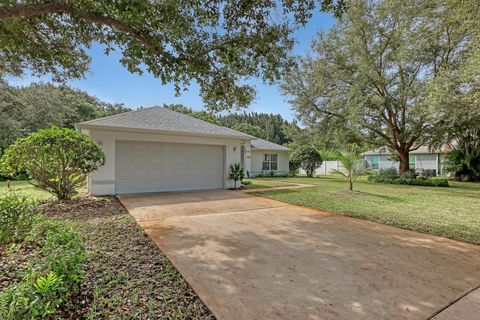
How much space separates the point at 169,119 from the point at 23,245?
28.6 ft

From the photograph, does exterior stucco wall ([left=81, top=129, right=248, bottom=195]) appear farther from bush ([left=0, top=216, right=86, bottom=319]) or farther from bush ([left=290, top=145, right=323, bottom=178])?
bush ([left=290, top=145, right=323, bottom=178])

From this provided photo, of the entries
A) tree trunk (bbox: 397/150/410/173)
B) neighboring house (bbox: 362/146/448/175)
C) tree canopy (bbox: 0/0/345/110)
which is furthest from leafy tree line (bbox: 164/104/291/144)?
tree canopy (bbox: 0/0/345/110)

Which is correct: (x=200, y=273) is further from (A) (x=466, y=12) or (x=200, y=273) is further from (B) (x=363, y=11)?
(B) (x=363, y=11)

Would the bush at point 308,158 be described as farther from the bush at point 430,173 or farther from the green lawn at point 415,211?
the green lawn at point 415,211

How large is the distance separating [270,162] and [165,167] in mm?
11938

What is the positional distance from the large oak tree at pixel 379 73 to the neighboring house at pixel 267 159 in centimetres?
413

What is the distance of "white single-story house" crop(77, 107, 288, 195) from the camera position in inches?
359

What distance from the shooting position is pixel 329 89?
16297 millimetres

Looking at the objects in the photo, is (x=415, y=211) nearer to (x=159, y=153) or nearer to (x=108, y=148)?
(x=159, y=153)

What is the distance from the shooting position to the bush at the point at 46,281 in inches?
73.1

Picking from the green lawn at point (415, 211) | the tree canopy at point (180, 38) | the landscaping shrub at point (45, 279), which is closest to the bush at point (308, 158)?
the green lawn at point (415, 211)

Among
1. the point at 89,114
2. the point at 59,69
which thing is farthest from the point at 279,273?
the point at 89,114

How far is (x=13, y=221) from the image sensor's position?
365 cm

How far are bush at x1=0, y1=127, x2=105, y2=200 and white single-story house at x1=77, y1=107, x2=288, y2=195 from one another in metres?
1.31
